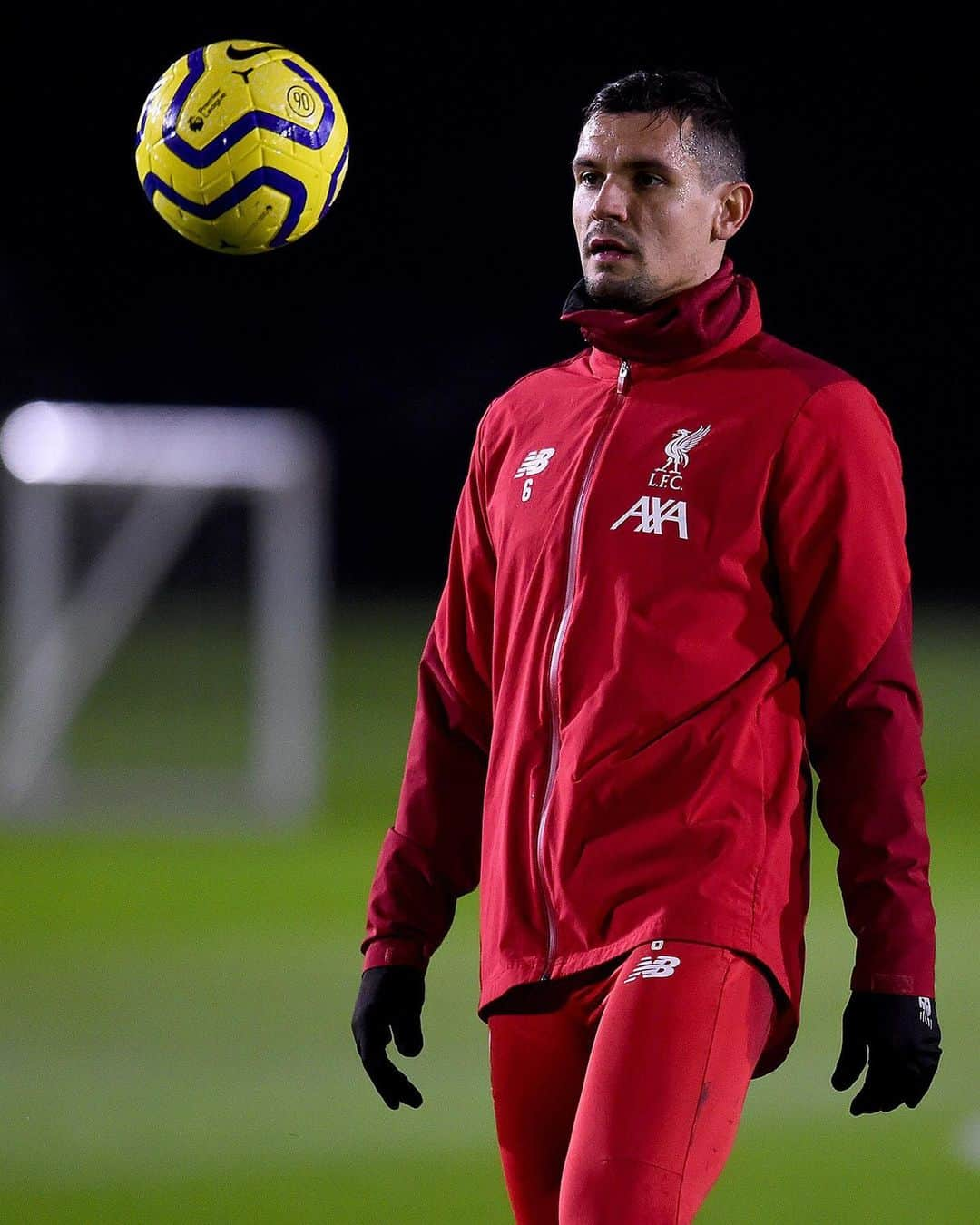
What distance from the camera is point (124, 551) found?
12414mm

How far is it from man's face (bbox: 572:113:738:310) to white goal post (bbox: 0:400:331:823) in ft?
25.4

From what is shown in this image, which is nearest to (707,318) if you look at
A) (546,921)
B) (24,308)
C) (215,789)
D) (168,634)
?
(546,921)

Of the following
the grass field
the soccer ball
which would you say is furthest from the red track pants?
the grass field

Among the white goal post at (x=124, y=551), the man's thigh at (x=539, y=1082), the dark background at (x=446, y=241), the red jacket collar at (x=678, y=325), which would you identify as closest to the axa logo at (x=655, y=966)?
the man's thigh at (x=539, y=1082)

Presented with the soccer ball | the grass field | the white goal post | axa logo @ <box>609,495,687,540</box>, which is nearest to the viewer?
axa logo @ <box>609,495,687,540</box>

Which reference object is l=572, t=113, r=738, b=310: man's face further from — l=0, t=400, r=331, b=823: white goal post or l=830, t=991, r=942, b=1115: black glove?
l=0, t=400, r=331, b=823: white goal post

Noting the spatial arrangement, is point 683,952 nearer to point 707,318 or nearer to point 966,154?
point 707,318

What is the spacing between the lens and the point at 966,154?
2202 centimetres

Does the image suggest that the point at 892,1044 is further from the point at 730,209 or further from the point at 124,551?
the point at 124,551

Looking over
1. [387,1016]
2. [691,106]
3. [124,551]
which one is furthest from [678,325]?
[124,551]

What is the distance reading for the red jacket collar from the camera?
2826 mm

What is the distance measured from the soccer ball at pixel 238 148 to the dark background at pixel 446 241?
1814cm

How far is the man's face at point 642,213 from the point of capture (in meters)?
2.88

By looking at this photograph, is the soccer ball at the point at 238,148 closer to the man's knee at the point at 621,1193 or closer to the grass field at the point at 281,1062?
the man's knee at the point at 621,1193
